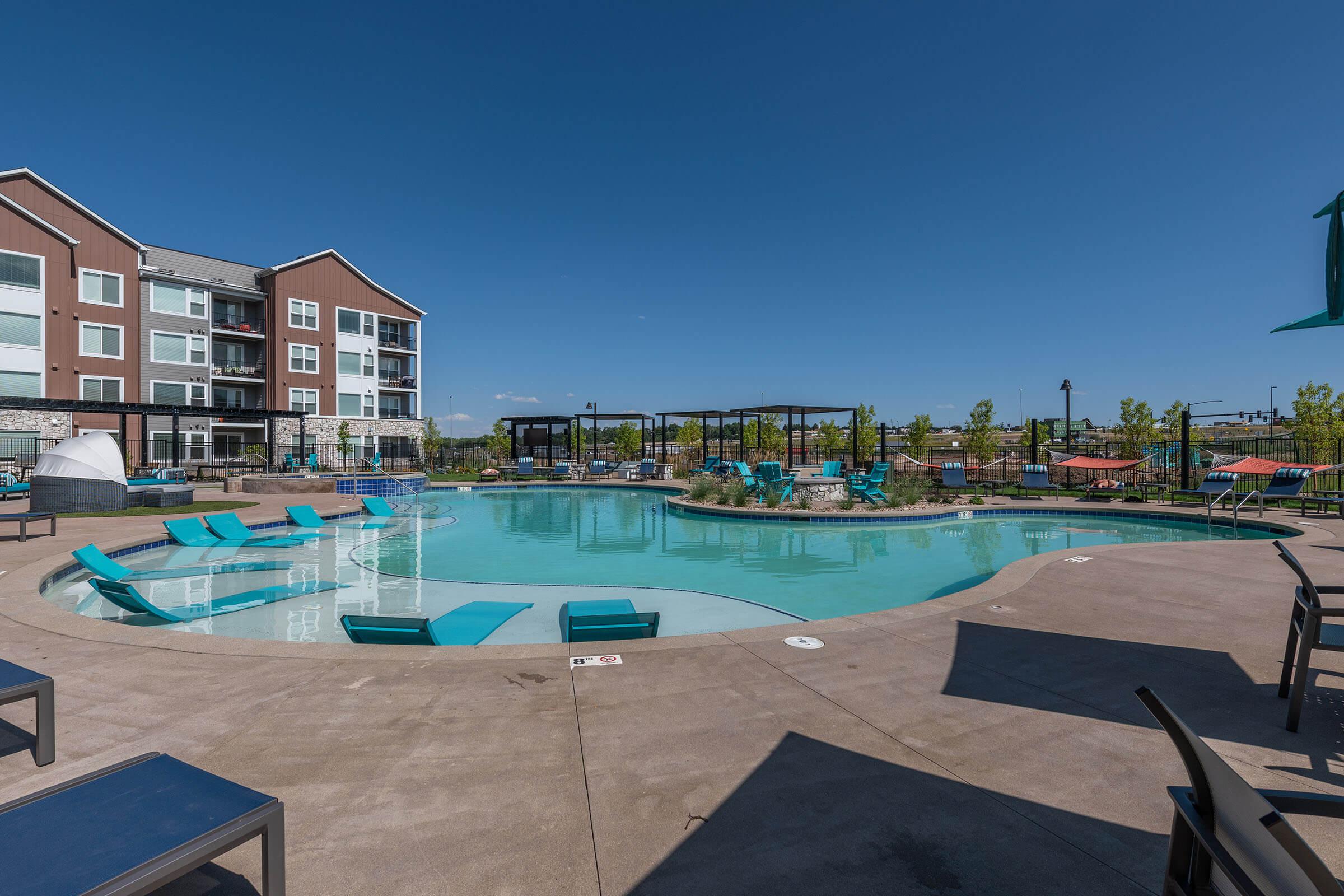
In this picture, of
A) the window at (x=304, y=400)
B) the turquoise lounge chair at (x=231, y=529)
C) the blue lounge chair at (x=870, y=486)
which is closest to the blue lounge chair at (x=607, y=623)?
the turquoise lounge chair at (x=231, y=529)

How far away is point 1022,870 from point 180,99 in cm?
2453

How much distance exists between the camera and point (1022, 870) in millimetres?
1788

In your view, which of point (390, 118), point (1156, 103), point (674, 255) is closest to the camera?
point (1156, 103)

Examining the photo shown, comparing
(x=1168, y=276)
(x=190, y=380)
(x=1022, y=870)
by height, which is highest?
(x=1168, y=276)

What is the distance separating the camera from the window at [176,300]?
2586 centimetres

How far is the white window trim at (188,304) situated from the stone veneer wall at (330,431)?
5373 mm

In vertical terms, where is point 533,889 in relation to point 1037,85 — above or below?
below

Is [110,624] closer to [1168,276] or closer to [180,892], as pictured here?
[180,892]

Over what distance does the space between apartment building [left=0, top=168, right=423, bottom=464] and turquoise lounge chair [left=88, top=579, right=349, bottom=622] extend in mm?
16398

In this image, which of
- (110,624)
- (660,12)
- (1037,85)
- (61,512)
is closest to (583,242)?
(660,12)

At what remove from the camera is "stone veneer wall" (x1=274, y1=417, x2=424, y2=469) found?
28.9m

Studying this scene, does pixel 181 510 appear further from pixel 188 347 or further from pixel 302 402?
pixel 302 402

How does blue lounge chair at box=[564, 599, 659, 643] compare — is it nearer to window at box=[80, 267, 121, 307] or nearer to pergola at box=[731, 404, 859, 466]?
pergola at box=[731, 404, 859, 466]

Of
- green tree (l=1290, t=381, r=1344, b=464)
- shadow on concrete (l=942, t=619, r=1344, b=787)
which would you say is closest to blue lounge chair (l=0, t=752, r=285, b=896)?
shadow on concrete (l=942, t=619, r=1344, b=787)
